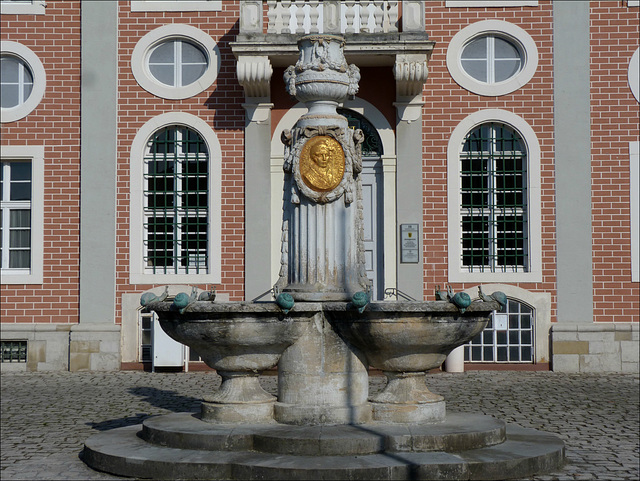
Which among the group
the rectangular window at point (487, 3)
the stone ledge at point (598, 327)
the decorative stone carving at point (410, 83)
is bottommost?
the stone ledge at point (598, 327)

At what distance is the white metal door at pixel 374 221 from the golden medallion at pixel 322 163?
7.70 m

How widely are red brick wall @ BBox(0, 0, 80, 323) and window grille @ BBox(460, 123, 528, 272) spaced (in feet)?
21.0

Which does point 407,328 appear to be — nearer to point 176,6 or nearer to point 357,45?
point 357,45

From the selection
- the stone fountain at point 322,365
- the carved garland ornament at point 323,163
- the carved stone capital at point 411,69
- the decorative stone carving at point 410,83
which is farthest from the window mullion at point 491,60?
the carved garland ornament at point 323,163

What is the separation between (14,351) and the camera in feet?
54.5

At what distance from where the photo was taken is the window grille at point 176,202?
55.2 ft

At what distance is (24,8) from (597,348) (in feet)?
35.5

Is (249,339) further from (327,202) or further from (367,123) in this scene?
(367,123)

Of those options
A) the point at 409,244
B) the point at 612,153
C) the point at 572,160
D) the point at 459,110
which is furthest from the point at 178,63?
the point at 612,153

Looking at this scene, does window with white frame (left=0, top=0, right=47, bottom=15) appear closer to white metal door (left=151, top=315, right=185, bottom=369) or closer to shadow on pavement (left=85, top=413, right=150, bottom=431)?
white metal door (left=151, top=315, right=185, bottom=369)

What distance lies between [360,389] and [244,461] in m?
1.53

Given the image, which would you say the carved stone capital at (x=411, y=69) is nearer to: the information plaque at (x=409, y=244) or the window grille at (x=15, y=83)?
the information plaque at (x=409, y=244)

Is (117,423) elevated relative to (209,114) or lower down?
lower down

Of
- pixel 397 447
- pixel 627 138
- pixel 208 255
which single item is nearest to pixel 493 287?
pixel 627 138
